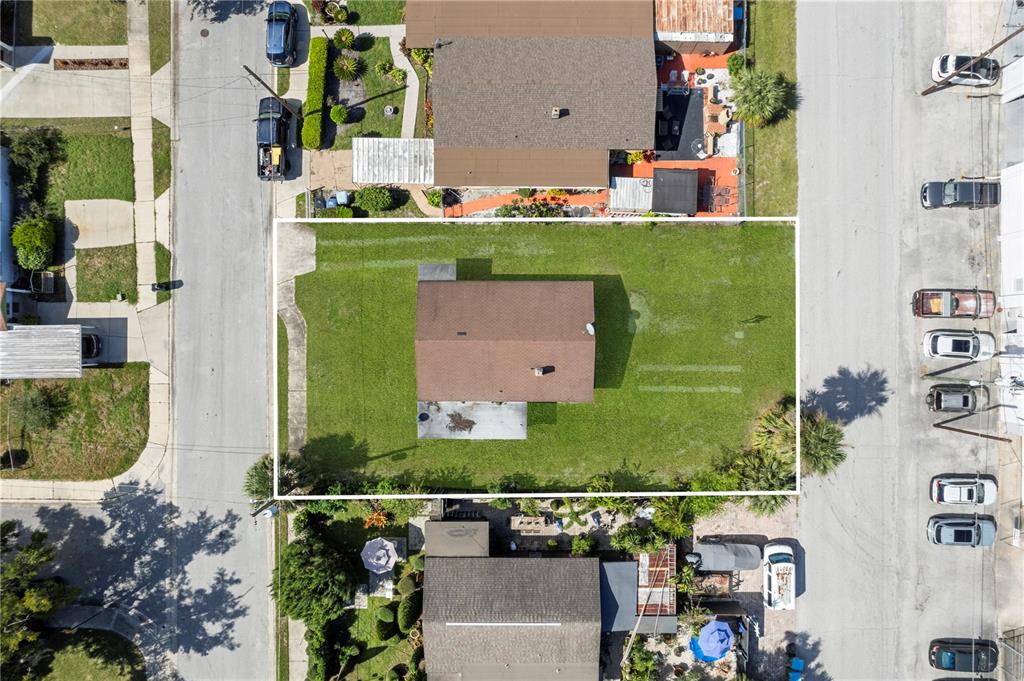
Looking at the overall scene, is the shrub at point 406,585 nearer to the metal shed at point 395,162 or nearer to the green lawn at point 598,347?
the green lawn at point 598,347

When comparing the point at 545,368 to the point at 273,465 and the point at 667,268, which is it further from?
the point at 273,465

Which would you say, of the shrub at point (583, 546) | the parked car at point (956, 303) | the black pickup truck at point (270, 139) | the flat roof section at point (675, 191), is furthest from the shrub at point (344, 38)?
the parked car at point (956, 303)

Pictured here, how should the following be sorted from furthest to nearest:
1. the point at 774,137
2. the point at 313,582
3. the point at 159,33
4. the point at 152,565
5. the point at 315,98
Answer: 1. the point at 159,33
2. the point at 152,565
3. the point at 774,137
4. the point at 315,98
5. the point at 313,582

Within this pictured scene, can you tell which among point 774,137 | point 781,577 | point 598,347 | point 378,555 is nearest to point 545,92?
point 774,137

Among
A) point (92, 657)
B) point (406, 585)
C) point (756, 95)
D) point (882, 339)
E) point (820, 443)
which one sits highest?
point (756, 95)

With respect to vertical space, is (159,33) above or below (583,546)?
above

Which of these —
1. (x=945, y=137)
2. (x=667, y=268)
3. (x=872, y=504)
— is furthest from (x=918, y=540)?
(x=945, y=137)

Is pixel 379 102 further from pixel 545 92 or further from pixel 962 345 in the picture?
pixel 962 345
